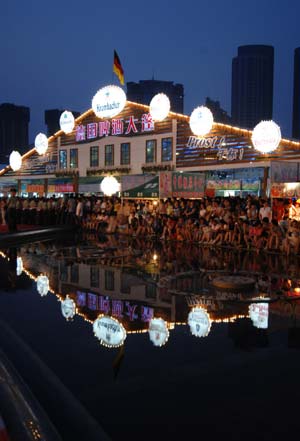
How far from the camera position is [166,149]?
26312mm

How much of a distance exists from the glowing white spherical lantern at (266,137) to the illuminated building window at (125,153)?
Answer: 10.8 metres

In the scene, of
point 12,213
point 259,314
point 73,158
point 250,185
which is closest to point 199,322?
point 259,314

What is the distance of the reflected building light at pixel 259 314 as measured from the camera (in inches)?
291

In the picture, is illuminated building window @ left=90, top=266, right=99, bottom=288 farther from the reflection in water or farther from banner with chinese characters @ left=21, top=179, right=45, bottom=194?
banner with chinese characters @ left=21, top=179, right=45, bottom=194

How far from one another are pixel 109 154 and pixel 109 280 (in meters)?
20.2

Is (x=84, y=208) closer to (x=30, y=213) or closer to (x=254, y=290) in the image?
(x=30, y=213)

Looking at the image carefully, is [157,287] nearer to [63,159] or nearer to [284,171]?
[284,171]

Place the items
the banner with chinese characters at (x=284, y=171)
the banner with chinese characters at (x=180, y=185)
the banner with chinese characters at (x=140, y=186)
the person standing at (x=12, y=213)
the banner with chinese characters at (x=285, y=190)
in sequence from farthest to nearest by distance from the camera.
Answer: the person standing at (x=12, y=213) < the banner with chinese characters at (x=140, y=186) < the banner with chinese characters at (x=180, y=185) < the banner with chinese characters at (x=284, y=171) < the banner with chinese characters at (x=285, y=190)

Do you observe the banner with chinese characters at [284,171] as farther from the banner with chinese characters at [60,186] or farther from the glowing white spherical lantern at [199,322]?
the banner with chinese characters at [60,186]

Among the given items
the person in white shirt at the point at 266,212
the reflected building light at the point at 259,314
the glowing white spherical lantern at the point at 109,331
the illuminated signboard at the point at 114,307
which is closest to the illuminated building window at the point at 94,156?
the person in white shirt at the point at 266,212

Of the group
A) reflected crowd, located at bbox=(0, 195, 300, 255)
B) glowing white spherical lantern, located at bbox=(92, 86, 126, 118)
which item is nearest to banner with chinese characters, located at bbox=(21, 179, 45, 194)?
reflected crowd, located at bbox=(0, 195, 300, 255)

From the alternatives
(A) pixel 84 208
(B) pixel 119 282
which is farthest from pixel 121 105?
(B) pixel 119 282

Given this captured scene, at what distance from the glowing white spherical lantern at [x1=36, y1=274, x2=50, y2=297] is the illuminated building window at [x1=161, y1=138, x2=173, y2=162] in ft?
52.0

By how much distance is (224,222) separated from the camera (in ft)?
56.8
